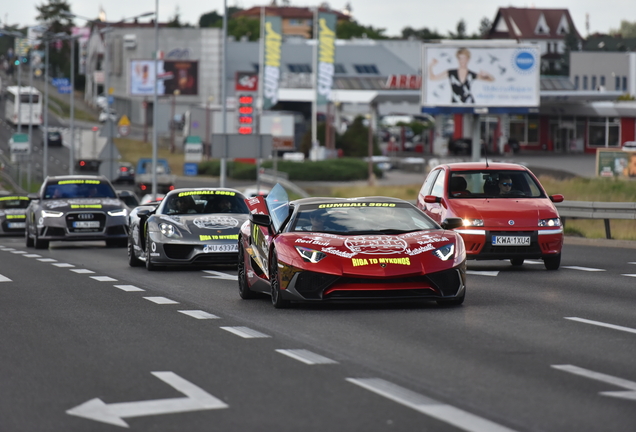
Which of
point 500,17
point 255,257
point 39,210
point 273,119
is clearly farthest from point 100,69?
point 255,257

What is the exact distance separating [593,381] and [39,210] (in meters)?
21.2

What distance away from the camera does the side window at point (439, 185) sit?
19281mm

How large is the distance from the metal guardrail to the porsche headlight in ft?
44.3

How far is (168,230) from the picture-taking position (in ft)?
63.3

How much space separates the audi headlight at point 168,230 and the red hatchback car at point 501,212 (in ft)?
12.3

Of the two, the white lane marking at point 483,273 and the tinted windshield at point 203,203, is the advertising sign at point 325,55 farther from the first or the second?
the white lane marking at point 483,273

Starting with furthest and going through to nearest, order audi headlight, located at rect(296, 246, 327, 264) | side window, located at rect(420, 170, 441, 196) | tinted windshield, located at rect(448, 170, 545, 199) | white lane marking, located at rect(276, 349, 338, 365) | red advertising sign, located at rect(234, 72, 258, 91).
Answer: red advertising sign, located at rect(234, 72, 258, 91), side window, located at rect(420, 170, 441, 196), tinted windshield, located at rect(448, 170, 545, 199), audi headlight, located at rect(296, 246, 327, 264), white lane marking, located at rect(276, 349, 338, 365)

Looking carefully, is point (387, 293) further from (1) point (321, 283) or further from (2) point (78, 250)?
(2) point (78, 250)

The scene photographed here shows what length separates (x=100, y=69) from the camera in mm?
172625

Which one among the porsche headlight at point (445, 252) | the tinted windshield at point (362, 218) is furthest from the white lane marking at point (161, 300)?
the porsche headlight at point (445, 252)

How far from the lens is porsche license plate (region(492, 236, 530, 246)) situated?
17.6 metres

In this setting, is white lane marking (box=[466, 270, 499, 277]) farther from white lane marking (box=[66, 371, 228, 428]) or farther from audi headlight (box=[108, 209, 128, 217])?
audi headlight (box=[108, 209, 128, 217])

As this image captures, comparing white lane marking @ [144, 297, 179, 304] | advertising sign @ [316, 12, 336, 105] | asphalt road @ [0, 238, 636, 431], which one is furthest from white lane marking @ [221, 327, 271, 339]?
advertising sign @ [316, 12, 336, 105]

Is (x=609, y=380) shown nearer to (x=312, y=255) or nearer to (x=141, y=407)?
(x=141, y=407)
